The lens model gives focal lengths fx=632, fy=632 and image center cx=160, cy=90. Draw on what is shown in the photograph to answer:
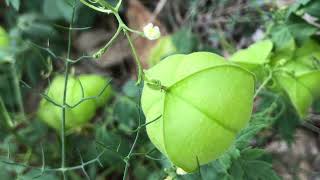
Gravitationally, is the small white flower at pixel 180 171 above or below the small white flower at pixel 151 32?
below

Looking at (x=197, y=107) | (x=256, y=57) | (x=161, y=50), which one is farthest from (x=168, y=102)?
(x=161, y=50)

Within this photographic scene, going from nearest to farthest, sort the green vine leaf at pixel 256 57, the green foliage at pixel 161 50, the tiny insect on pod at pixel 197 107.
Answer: the tiny insect on pod at pixel 197 107
the green vine leaf at pixel 256 57
the green foliage at pixel 161 50

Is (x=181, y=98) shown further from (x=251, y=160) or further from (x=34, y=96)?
(x=34, y=96)

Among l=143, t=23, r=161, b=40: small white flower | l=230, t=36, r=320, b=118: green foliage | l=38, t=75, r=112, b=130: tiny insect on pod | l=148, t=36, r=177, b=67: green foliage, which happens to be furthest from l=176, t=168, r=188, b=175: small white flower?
l=148, t=36, r=177, b=67: green foliage

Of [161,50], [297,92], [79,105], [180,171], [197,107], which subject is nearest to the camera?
[197,107]

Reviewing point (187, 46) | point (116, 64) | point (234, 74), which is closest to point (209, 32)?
point (187, 46)

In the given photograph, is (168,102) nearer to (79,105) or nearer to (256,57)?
(256,57)

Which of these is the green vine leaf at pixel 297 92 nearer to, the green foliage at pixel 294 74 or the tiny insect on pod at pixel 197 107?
the green foliage at pixel 294 74

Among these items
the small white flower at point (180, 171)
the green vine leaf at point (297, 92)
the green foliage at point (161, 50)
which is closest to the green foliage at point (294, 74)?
the green vine leaf at point (297, 92)
